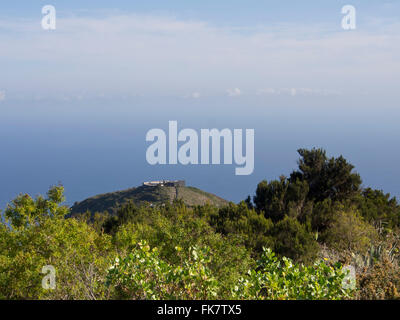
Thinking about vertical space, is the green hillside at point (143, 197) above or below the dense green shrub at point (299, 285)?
below

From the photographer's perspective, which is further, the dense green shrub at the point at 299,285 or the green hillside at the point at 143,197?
the green hillside at the point at 143,197

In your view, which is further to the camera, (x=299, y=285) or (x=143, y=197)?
(x=143, y=197)

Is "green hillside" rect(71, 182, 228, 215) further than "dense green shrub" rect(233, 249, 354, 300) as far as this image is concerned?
Yes

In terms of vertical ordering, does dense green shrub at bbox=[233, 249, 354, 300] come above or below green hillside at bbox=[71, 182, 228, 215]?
above

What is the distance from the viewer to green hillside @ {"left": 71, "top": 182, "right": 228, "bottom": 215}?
74.8 meters

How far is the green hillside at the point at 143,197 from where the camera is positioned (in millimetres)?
74812

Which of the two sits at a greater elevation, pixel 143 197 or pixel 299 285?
pixel 299 285

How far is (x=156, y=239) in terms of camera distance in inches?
617

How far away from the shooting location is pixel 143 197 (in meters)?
75.0
